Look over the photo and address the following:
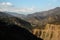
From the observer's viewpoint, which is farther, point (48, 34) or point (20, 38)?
point (48, 34)

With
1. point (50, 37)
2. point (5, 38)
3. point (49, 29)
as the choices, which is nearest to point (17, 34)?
point (5, 38)

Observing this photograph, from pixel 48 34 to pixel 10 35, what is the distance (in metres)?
80.8

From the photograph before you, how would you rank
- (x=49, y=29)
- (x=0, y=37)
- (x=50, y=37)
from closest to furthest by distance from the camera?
(x=0, y=37) < (x=50, y=37) < (x=49, y=29)

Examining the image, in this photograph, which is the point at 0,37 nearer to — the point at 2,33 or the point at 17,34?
the point at 2,33

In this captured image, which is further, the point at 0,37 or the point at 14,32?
the point at 14,32

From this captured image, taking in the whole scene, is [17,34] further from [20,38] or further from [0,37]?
[0,37]

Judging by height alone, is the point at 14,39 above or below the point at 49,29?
above

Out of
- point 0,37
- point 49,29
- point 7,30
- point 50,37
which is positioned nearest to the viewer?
point 0,37

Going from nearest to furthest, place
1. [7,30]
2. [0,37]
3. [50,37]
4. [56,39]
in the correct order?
[0,37], [7,30], [56,39], [50,37]

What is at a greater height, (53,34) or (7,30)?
(7,30)

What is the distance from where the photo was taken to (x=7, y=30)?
29328mm

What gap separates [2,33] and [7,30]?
4.58ft

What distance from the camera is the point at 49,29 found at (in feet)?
377

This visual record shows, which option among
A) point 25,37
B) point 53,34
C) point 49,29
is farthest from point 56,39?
point 25,37
